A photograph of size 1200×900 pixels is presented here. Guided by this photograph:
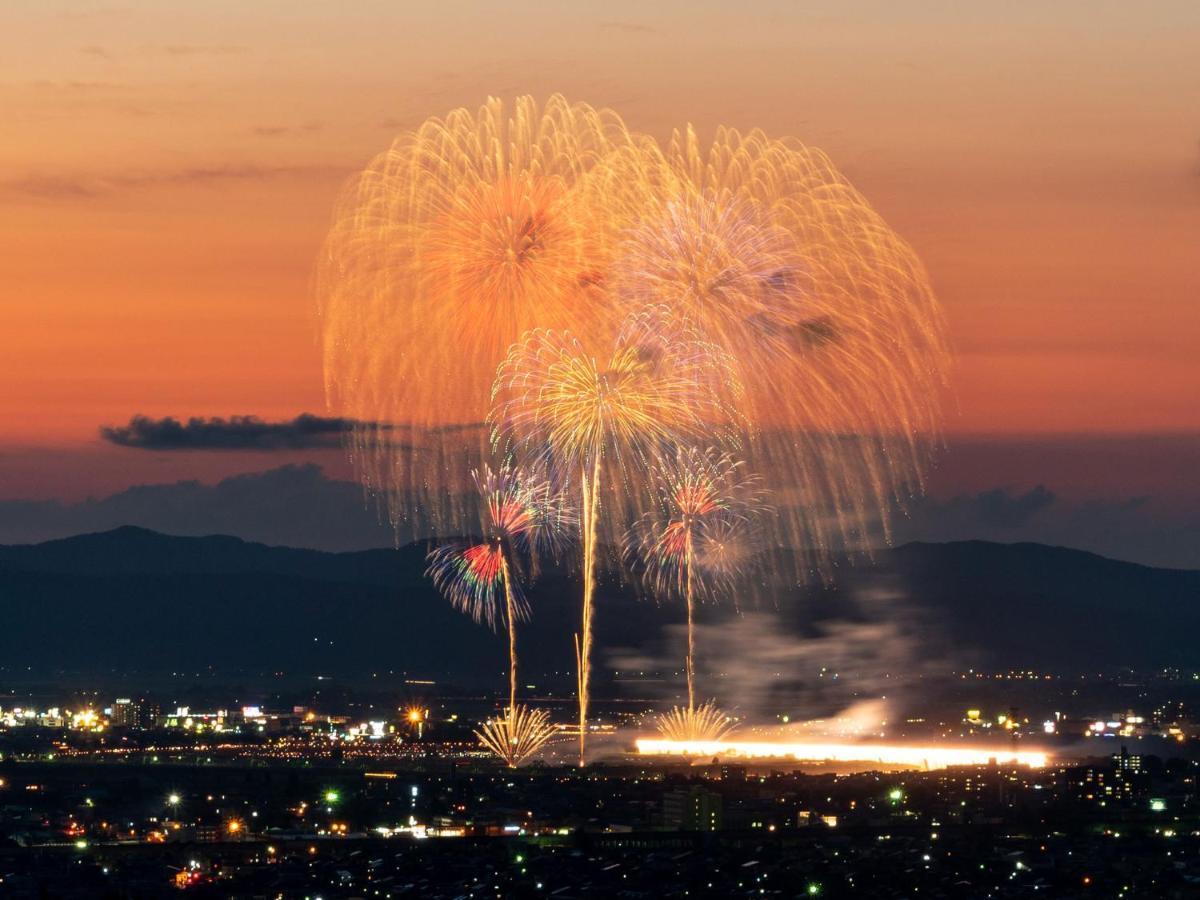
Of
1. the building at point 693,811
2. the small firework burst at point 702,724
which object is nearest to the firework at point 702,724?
the small firework burst at point 702,724

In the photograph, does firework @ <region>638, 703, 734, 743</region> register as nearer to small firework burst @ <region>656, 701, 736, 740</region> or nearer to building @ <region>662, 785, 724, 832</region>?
small firework burst @ <region>656, 701, 736, 740</region>

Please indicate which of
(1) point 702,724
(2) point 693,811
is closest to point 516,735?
(1) point 702,724

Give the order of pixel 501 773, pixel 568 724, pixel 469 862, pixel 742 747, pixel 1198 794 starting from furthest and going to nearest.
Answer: pixel 568 724
pixel 742 747
pixel 501 773
pixel 1198 794
pixel 469 862

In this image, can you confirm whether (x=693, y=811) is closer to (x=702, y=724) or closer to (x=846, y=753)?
(x=846, y=753)

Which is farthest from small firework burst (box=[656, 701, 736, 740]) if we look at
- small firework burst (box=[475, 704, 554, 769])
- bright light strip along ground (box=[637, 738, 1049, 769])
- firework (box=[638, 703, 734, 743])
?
small firework burst (box=[475, 704, 554, 769])

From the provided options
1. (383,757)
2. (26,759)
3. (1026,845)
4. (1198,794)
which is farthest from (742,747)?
(1026,845)

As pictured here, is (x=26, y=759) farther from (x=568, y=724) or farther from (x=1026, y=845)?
(x=1026, y=845)

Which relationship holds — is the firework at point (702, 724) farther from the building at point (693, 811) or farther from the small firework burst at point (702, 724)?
the building at point (693, 811)
